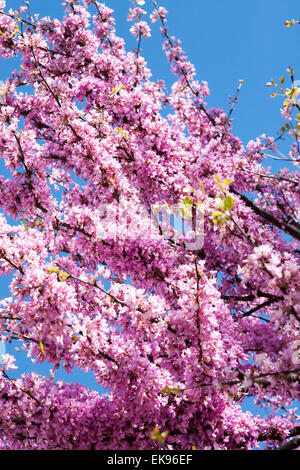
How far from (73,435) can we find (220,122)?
6.98m

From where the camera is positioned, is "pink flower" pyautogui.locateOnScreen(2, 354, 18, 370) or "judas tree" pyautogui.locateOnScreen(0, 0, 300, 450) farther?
"pink flower" pyautogui.locateOnScreen(2, 354, 18, 370)

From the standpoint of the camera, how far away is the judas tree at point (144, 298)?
4613 millimetres

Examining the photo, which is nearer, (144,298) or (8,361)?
(144,298)

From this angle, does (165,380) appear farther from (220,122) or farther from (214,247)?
(220,122)

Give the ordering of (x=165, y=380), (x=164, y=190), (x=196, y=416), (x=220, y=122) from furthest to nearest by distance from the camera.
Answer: (x=220, y=122) < (x=164, y=190) < (x=196, y=416) < (x=165, y=380)

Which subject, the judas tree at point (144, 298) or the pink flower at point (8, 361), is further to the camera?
the pink flower at point (8, 361)

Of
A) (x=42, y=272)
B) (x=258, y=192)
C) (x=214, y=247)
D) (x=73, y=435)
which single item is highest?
(x=258, y=192)

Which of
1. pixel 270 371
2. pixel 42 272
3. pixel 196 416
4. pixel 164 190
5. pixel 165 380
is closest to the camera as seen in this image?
pixel 270 371

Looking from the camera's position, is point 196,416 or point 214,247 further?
point 214,247

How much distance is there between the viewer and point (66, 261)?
5.62 m

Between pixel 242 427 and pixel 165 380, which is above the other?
pixel 165 380

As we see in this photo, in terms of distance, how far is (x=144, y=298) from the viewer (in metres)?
4.89

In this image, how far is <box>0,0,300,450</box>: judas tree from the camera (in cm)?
461
